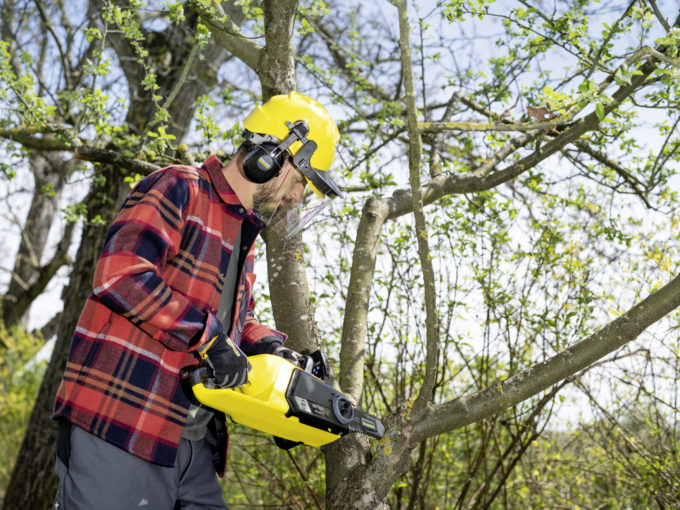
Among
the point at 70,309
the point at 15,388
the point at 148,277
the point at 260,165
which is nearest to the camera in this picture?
the point at 148,277

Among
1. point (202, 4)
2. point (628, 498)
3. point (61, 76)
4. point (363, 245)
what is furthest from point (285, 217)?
point (61, 76)

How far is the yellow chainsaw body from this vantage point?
178cm

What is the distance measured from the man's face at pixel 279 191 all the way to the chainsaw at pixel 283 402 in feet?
1.91

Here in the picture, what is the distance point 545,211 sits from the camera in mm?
3775

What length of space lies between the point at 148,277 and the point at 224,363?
0.34m

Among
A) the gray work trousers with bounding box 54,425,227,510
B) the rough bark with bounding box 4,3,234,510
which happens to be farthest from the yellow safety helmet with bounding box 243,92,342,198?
the rough bark with bounding box 4,3,234,510

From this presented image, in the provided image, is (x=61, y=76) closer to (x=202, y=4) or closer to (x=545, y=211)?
(x=202, y=4)

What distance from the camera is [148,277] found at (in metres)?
1.71

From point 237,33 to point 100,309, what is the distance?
196 centimetres

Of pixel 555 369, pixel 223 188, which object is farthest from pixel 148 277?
pixel 555 369

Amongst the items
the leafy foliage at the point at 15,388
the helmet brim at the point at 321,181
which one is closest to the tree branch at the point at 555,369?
the helmet brim at the point at 321,181

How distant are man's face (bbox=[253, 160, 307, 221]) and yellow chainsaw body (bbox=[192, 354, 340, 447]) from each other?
23.3 inches

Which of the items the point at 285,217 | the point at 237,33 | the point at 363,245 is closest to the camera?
the point at 285,217

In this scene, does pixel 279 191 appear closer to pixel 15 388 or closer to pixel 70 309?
pixel 70 309
